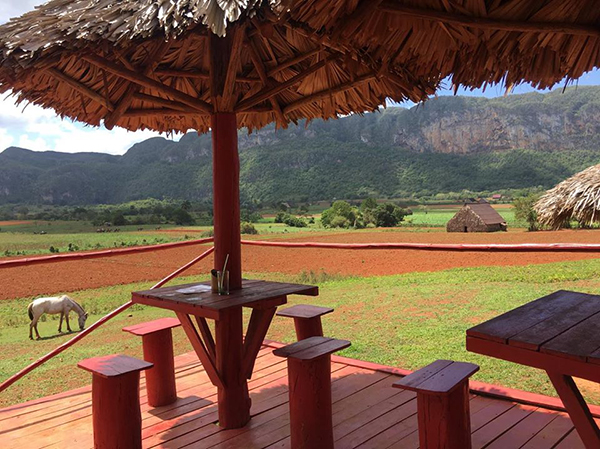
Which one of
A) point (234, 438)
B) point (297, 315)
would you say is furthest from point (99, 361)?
point (297, 315)

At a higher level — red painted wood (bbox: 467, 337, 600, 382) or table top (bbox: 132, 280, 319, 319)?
table top (bbox: 132, 280, 319, 319)

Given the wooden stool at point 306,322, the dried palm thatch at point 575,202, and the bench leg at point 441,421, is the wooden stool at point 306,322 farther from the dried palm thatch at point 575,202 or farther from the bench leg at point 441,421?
the dried palm thatch at point 575,202

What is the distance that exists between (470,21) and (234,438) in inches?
81.9

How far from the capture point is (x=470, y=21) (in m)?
1.57

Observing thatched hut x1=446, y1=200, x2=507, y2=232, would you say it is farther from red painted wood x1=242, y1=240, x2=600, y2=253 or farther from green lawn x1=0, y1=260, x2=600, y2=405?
red painted wood x1=242, y1=240, x2=600, y2=253

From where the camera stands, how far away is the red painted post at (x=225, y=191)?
2518 mm

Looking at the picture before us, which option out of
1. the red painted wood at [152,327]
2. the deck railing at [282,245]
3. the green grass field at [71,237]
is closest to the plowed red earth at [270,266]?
the green grass field at [71,237]

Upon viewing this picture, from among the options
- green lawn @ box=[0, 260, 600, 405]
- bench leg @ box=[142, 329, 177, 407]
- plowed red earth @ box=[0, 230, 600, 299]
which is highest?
bench leg @ box=[142, 329, 177, 407]

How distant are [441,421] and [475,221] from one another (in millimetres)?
24072

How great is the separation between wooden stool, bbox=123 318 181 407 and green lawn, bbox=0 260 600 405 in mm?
1631

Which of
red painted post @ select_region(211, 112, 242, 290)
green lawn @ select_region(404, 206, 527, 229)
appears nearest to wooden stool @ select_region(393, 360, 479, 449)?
red painted post @ select_region(211, 112, 242, 290)

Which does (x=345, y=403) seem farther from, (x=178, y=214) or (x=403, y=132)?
(x=403, y=132)

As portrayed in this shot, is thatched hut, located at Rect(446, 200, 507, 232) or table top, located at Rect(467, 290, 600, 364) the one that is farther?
thatched hut, located at Rect(446, 200, 507, 232)

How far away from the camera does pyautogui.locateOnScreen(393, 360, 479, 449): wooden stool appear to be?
1510mm
